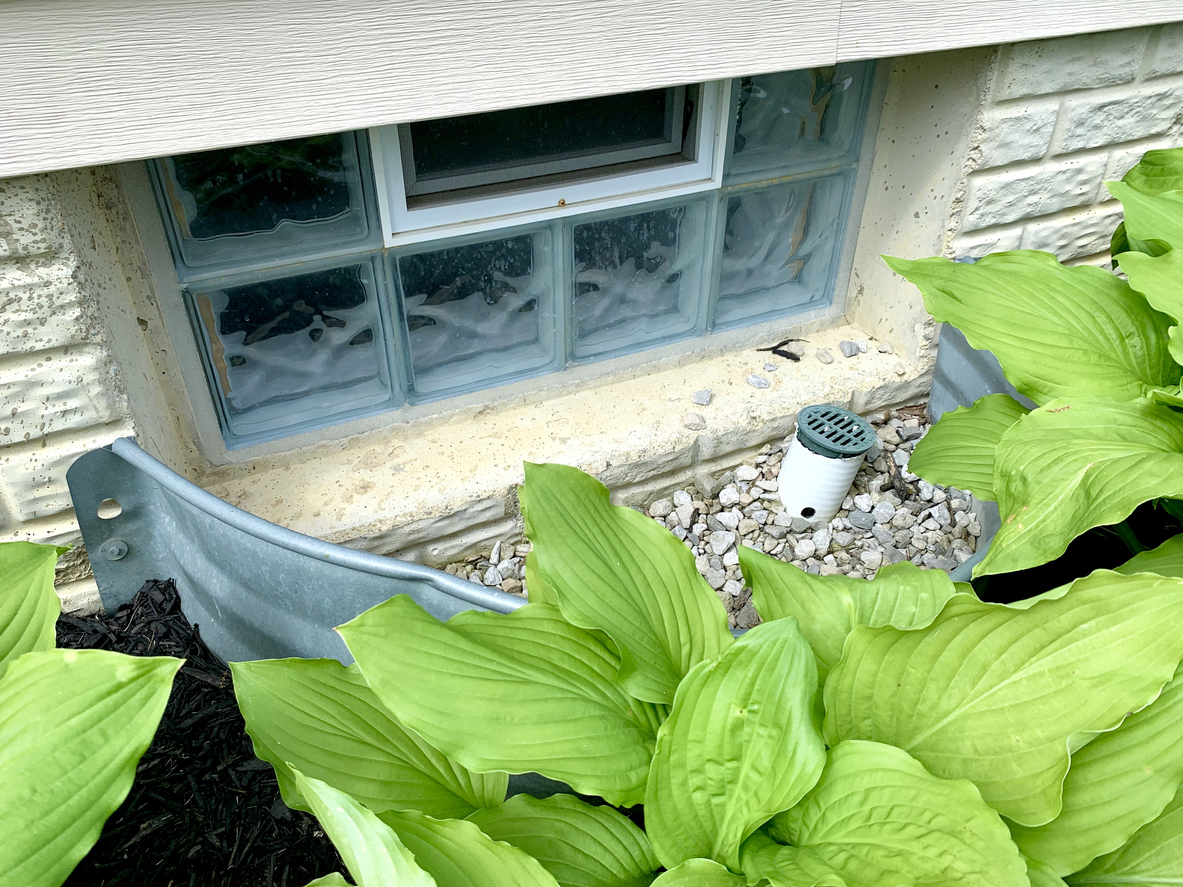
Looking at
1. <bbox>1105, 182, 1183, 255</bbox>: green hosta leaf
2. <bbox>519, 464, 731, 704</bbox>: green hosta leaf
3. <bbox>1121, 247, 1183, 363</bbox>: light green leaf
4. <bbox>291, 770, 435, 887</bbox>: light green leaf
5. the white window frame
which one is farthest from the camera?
the white window frame

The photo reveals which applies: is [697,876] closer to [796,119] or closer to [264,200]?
[264,200]

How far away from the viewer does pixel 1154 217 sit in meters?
1.19

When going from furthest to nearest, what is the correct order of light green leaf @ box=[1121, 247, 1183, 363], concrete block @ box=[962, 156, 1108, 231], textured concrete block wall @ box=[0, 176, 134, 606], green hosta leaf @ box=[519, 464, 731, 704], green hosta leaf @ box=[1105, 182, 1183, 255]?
concrete block @ box=[962, 156, 1108, 231]
green hosta leaf @ box=[1105, 182, 1183, 255]
light green leaf @ box=[1121, 247, 1183, 363]
textured concrete block wall @ box=[0, 176, 134, 606]
green hosta leaf @ box=[519, 464, 731, 704]

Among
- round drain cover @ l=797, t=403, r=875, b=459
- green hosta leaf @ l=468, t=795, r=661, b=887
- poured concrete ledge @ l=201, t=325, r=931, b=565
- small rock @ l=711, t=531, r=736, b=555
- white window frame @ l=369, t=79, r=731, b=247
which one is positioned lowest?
small rock @ l=711, t=531, r=736, b=555

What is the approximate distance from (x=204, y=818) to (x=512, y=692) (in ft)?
1.67

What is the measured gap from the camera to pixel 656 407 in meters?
1.61

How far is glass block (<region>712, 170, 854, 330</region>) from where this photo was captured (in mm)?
1612

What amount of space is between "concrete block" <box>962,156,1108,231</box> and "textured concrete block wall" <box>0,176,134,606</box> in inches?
Result: 55.5

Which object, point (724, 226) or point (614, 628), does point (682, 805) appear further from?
point (724, 226)

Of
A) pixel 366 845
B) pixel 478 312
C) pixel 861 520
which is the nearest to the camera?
pixel 366 845

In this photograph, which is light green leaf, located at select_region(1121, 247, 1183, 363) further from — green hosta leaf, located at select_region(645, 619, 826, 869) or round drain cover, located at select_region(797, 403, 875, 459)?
green hosta leaf, located at select_region(645, 619, 826, 869)

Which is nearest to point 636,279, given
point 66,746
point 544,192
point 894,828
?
point 544,192

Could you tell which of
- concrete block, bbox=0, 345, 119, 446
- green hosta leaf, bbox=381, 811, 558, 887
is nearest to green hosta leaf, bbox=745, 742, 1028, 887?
green hosta leaf, bbox=381, 811, 558, 887

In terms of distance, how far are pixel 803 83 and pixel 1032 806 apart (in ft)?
4.06
